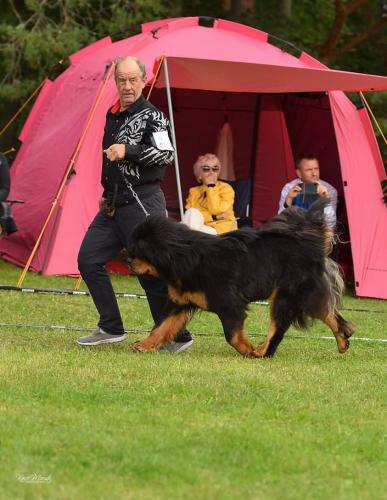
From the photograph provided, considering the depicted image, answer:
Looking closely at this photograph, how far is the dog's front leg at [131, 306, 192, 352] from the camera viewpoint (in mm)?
6734

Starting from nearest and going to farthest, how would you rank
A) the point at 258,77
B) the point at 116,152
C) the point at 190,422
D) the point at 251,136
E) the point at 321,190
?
the point at 190,422 < the point at 116,152 < the point at 258,77 < the point at 321,190 < the point at 251,136

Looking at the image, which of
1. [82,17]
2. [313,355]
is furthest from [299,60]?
[313,355]

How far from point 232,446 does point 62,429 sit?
72 cm

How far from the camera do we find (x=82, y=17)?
15.1 meters

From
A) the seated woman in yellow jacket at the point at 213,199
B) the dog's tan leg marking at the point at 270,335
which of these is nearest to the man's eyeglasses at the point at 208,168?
the seated woman in yellow jacket at the point at 213,199

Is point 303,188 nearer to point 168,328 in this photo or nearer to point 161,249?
point 168,328

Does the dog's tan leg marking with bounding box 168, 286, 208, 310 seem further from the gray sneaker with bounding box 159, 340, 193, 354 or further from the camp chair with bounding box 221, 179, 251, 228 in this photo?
the camp chair with bounding box 221, 179, 251, 228

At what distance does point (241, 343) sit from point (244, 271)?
43cm

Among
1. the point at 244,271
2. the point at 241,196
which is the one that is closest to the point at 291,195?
the point at 241,196

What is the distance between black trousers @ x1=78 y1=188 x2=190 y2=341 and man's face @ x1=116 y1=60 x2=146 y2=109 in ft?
1.88

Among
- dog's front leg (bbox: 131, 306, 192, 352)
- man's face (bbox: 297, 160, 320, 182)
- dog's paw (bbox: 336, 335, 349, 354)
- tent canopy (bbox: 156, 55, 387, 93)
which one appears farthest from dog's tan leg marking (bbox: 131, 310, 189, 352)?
man's face (bbox: 297, 160, 320, 182)

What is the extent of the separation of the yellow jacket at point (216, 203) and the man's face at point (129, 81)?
4728 mm

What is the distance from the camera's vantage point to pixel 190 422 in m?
4.93

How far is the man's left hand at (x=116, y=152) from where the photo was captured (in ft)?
21.1
